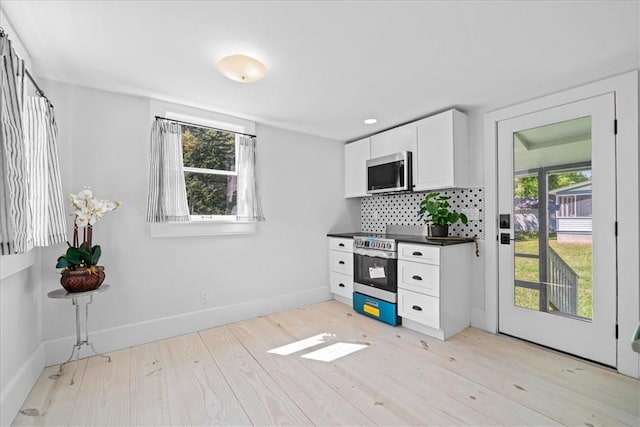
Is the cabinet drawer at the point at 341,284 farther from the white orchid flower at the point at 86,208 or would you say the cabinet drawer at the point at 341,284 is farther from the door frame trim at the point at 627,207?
the white orchid flower at the point at 86,208

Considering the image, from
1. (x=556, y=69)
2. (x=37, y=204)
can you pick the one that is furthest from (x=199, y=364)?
(x=556, y=69)

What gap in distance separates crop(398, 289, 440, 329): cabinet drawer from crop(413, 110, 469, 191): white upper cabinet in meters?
1.16

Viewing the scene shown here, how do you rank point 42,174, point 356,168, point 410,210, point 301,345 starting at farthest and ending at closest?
point 356,168 → point 410,210 → point 301,345 → point 42,174

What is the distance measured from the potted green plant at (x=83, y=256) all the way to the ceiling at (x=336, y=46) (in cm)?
103

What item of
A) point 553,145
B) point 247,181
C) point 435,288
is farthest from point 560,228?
point 247,181

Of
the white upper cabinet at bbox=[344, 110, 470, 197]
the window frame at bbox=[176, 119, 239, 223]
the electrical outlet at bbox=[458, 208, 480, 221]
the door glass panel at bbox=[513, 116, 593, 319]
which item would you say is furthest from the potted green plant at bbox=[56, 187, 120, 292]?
the door glass panel at bbox=[513, 116, 593, 319]

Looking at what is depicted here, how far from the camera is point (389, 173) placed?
347 cm

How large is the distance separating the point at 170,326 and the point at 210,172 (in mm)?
1620

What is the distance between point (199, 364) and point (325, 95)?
8.43 feet

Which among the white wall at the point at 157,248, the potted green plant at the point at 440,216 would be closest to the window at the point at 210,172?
the white wall at the point at 157,248

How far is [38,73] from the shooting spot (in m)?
2.24

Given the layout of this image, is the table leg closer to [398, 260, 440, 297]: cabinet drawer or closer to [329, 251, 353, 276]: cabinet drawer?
[329, 251, 353, 276]: cabinet drawer

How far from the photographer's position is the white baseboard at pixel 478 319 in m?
2.94

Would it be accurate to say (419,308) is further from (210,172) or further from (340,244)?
(210,172)
